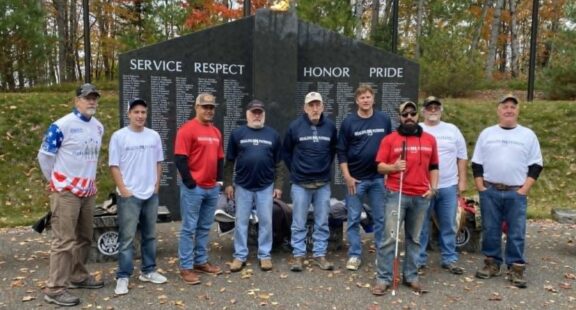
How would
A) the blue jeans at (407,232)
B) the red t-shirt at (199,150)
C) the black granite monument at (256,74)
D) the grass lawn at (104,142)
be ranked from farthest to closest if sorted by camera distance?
the grass lawn at (104,142)
the black granite monument at (256,74)
the red t-shirt at (199,150)
the blue jeans at (407,232)

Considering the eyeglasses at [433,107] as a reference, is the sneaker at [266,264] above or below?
below

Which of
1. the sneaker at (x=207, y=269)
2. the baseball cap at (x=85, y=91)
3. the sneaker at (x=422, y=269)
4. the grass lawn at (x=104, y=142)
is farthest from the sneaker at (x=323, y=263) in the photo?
the baseball cap at (x=85, y=91)

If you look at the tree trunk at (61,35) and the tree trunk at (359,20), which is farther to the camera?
the tree trunk at (61,35)

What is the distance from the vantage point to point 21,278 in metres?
5.17

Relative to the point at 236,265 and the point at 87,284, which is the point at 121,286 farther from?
the point at 236,265

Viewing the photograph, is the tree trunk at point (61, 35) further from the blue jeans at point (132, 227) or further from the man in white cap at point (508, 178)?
the man in white cap at point (508, 178)

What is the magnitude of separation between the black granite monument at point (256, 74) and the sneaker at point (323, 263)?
2.25 m

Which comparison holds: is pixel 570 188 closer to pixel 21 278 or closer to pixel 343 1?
pixel 343 1

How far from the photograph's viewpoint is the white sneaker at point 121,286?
4727 millimetres

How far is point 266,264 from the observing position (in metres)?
5.45

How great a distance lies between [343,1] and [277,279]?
10.1 metres

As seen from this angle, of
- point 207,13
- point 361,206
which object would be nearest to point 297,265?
point 361,206

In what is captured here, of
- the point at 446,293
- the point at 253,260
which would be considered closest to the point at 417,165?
the point at 446,293

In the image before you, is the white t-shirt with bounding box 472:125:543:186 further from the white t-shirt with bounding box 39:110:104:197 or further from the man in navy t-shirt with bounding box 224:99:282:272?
the white t-shirt with bounding box 39:110:104:197
